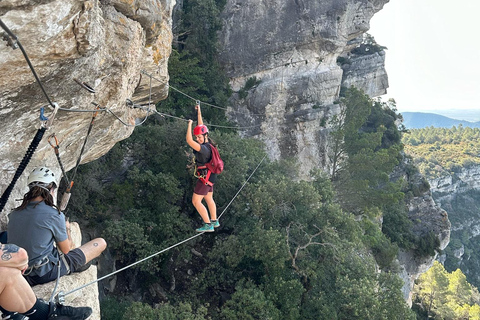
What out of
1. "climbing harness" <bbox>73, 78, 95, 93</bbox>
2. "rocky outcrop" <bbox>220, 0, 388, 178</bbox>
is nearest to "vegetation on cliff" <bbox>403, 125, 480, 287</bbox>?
"rocky outcrop" <bbox>220, 0, 388, 178</bbox>

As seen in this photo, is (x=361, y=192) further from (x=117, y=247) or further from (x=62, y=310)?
(x=62, y=310)

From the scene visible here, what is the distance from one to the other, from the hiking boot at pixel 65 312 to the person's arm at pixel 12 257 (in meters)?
0.71

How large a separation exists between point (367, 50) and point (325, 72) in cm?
747

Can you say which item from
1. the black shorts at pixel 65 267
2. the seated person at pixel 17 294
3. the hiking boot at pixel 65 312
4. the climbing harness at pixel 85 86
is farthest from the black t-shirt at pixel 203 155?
the seated person at pixel 17 294

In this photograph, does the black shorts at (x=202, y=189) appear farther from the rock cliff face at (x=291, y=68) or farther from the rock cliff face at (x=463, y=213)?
the rock cliff face at (x=463, y=213)

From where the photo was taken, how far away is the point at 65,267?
419 centimetres

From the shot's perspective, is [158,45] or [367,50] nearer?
[158,45]

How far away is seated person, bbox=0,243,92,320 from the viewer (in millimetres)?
Answer: 3062

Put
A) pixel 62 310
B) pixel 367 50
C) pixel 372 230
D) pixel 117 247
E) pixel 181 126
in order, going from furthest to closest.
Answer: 1. pixel 367 50
2. pixel 372 230
3. pixel 181 126
4. pixel 117 247
5. pixel 62 310

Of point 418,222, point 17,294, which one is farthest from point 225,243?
point 418,222

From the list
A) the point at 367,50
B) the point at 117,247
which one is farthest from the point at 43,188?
the point at 367,50

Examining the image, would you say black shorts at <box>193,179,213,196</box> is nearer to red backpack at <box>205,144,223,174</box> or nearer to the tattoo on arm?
red backpack at <box>205,144,223,174</box>

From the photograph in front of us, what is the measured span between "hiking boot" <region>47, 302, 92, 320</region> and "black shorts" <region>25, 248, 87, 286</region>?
1.21 ft

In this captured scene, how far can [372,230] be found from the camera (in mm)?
21734
